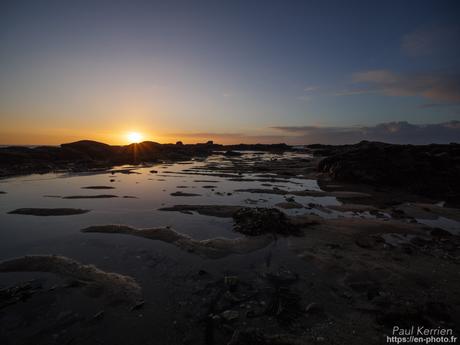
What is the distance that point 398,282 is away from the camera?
705 centimetres

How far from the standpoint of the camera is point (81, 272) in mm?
7539

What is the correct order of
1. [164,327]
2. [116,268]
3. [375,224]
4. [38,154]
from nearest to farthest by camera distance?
[164,327]
[116,268]
[375,224]
[38,154]

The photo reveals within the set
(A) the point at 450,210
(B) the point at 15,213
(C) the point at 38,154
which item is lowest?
(A) the point at 450,210

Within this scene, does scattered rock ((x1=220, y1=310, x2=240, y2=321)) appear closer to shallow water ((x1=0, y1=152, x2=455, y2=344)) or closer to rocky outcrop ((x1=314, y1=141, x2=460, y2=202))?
shallow water ((x1=0, y1=152, x2=455, y2=344))

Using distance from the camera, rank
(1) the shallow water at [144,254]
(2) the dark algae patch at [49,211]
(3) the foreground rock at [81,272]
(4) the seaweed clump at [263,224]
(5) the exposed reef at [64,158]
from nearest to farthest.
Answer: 1. (1) the shallow water at [144,254]
2. (3) the foreground rock at [81,272]
3. (4) the seaweed clump at [263,224]
4. (2) the dark algae patch at [49,211]
5. (5) the exposed reef at [64,158]

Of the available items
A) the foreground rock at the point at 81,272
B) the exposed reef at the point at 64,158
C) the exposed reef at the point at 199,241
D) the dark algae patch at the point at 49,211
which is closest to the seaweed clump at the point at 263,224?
the exposed reef at the point at 199,241

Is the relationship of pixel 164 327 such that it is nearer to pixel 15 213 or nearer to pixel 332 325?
pixel 332 325

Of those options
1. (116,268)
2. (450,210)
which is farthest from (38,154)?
(450,210)

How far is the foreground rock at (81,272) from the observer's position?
6562 mm

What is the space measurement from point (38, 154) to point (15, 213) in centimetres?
3416

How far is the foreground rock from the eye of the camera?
21.5 ft

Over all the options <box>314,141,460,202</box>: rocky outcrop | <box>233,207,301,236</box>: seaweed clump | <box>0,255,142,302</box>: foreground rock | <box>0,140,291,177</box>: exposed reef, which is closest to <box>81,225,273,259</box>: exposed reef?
<box>233,207,301,236</box>: seaweed clump

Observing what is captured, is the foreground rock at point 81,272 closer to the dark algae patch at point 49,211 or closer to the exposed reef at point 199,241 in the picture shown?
the exposed reef at point 199,241

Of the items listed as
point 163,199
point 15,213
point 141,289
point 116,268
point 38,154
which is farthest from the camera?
point 38,154
